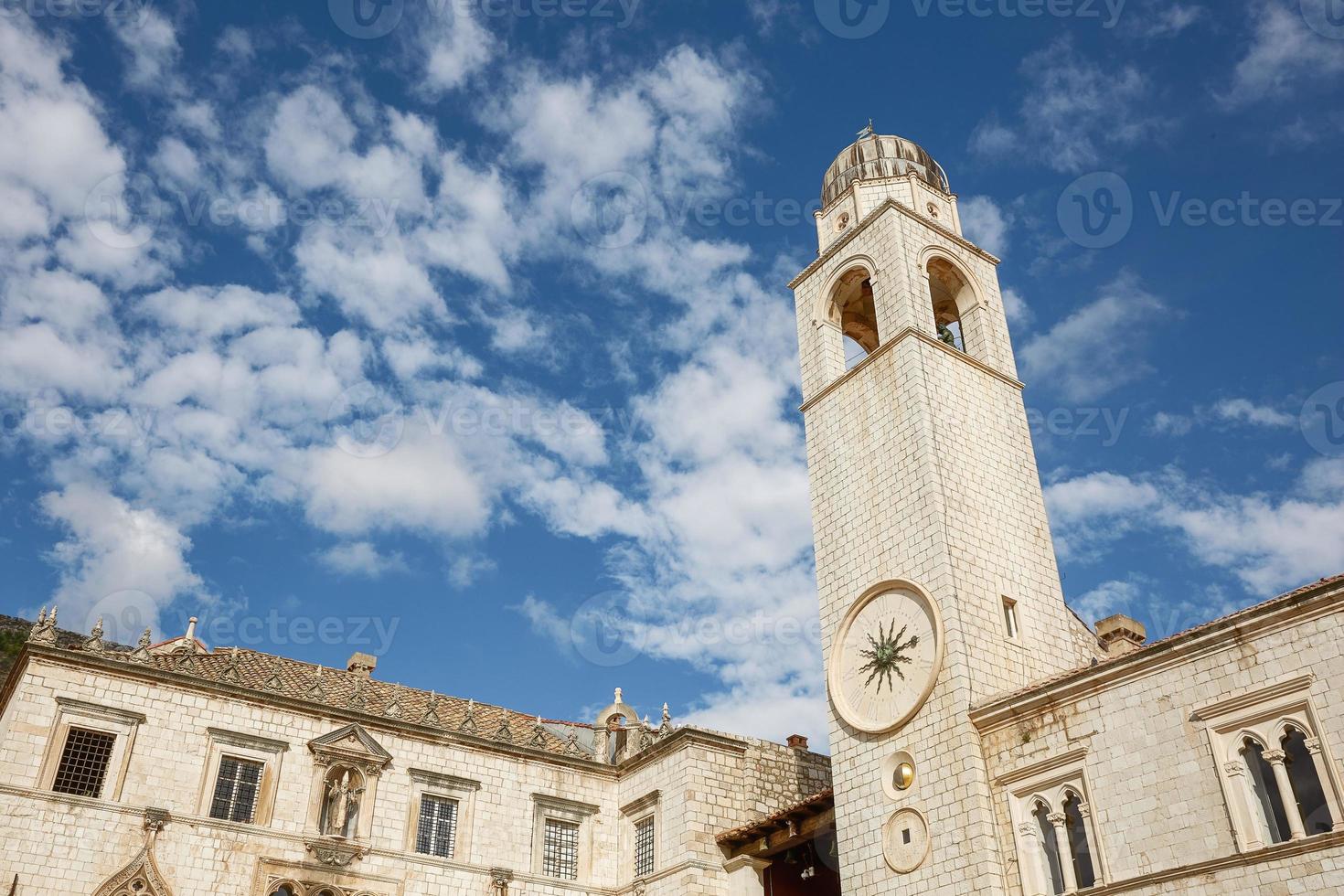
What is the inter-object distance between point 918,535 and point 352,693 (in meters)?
17.1

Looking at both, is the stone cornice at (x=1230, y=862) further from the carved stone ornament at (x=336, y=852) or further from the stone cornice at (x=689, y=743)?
the carved stone ornament at (x=336, y=852)

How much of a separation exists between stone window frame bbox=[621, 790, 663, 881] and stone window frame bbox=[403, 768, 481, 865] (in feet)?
15.9

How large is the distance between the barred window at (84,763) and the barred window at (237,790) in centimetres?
269

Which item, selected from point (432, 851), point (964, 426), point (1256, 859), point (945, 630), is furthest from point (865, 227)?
point (432, 851)

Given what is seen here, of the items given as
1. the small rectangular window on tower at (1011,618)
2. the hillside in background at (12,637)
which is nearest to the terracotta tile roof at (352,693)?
the small rectangular window on tower at (1011,618)

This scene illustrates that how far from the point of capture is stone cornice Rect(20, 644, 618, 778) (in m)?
26.1

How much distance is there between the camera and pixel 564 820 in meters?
31.7

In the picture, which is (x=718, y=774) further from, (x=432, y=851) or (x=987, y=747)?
(x=987, y=747)

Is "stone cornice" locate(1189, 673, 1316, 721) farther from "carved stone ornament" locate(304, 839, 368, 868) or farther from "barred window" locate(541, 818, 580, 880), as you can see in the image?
"carved stone ornament" locate(304, 839, 368, 868)

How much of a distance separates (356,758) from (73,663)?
7603mm

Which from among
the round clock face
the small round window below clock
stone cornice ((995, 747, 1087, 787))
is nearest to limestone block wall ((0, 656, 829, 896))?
the round clock face

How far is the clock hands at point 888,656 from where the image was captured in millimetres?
23797

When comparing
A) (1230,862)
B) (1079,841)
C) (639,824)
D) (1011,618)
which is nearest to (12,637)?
(639,824)

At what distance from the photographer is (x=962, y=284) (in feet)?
102
